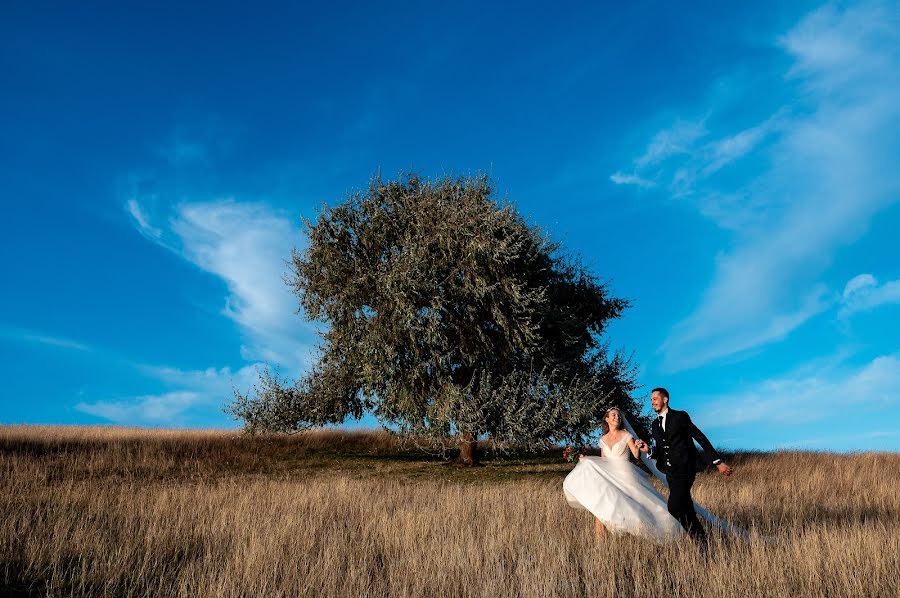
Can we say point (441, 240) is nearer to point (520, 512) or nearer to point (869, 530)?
point (520, 512)

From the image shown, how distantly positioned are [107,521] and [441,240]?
14.6 meters

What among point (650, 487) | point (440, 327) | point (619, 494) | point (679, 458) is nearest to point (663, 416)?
point (679, 458)

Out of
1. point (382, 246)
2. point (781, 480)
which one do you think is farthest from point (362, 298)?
point (781, 480)

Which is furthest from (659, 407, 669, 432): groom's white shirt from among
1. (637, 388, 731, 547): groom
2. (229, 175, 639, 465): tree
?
(229, 175, 639, 465): tree

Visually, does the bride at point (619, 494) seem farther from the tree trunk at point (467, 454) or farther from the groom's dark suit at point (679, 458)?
the tree trunk at point (467, 454)

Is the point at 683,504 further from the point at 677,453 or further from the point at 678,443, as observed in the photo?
the point at 678,443

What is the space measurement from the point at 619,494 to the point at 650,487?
0.78 meters

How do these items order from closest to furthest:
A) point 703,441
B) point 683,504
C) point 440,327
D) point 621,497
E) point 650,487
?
point 703,441
point 621,497
point 683,504
point 650,487
point 440,327

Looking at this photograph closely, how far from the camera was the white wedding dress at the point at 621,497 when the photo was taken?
31.8 feet

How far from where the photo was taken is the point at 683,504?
1003 cm

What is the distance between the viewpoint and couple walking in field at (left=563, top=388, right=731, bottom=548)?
31.8 ft

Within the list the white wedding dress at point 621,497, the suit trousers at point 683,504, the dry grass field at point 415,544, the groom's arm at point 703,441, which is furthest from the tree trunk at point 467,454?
the groom's arm at point 703,441

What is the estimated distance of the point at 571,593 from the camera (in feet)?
25.5

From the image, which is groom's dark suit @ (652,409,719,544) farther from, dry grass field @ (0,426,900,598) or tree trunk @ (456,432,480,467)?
tree trunk @ (456,432,480,467)
